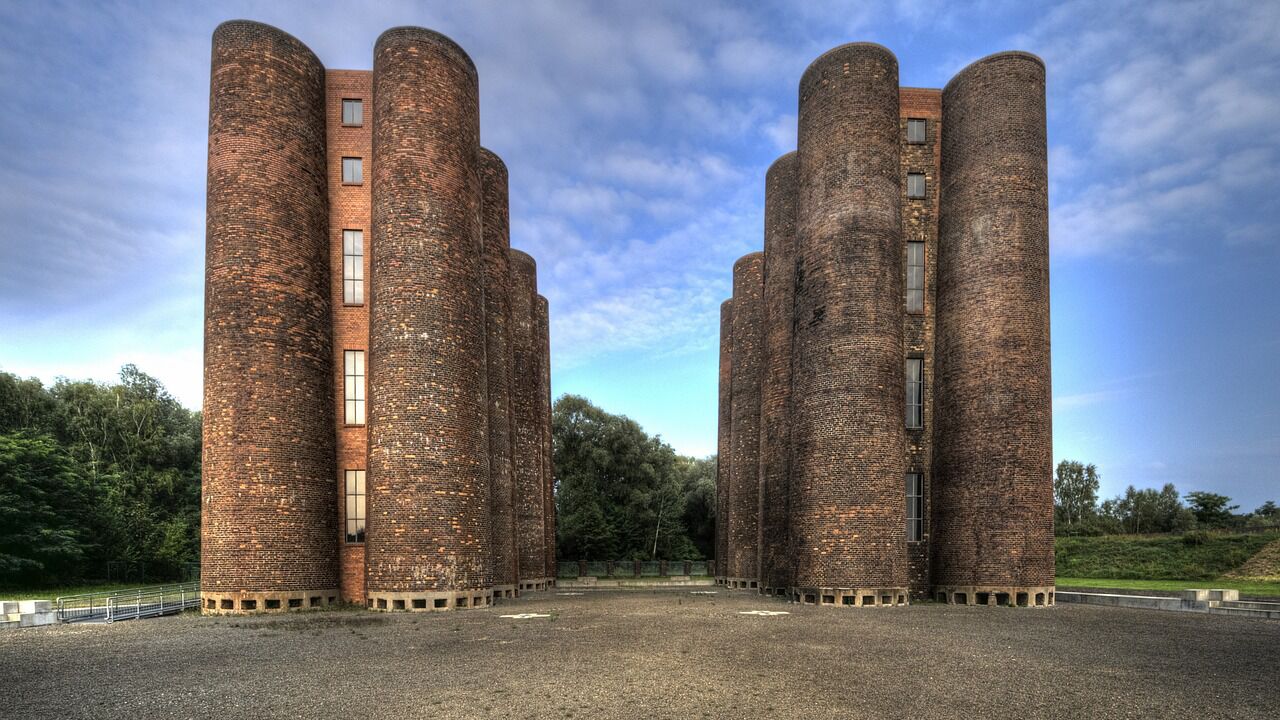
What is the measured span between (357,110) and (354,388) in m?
8.67

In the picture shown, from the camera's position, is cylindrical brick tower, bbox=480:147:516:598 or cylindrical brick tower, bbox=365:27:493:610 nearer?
cylindrical brick tower, bbox=365:27:493:610

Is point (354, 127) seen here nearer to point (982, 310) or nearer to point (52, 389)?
point (982, 310)

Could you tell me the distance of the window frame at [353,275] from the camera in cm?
2145

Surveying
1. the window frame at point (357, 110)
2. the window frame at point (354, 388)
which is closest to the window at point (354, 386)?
the window frame at point (354, 388)

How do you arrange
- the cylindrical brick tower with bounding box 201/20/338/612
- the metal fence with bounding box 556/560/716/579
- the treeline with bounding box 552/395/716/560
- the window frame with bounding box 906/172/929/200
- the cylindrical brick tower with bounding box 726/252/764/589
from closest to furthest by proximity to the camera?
the cylindrical brick tower with bounding box 201/20/338/612 → the window frame with bounding box 906/172/929/200 → the cylindrical brick tower with bounding box 726/252/764/589 → the metal fence with bounding box 556/560/716/579 → the treeline with bounding box 552/395/716/560

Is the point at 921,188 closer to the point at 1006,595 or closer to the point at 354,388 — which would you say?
the point at 1006,595

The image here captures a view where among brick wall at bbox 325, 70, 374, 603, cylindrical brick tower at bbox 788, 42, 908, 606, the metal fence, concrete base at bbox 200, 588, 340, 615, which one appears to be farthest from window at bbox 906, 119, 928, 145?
the metal fence

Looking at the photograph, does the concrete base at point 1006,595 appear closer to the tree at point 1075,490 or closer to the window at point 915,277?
the window at point 915,277

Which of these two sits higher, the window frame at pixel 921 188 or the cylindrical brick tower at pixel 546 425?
the window frame at pixel 921 188

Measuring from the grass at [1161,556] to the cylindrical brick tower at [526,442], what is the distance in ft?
95.9

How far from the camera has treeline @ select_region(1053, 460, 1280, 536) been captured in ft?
190

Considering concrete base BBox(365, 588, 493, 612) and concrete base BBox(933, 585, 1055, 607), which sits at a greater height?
concrete base BBox(365, 588, 493, 612)

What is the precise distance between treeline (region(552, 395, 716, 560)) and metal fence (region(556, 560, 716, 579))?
3.87m

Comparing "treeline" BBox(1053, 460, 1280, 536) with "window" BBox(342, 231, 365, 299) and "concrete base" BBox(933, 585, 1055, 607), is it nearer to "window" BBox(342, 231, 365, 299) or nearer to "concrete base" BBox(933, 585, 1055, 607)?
"concrete base" BBox(933, 585, 1055, 607)
